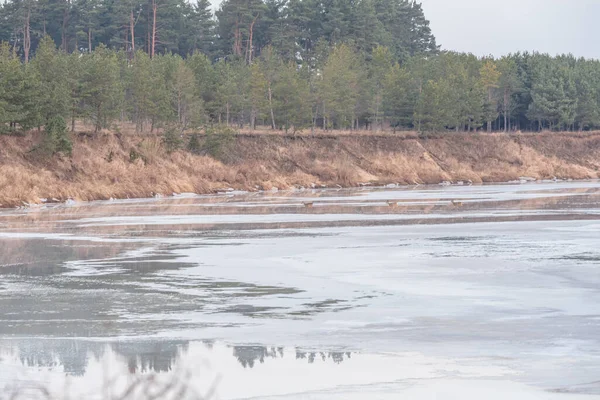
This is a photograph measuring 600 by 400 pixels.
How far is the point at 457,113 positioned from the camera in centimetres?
10988

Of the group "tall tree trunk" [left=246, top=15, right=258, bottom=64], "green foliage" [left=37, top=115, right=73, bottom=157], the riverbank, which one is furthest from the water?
"tall tree trunk" [left=246, top=15, right=258, bottom=64]

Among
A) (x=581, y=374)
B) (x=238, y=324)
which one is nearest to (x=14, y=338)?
(x=238, y=324)

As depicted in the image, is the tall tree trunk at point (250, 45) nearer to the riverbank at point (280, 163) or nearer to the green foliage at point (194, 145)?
the riverbank at point (280, 163)

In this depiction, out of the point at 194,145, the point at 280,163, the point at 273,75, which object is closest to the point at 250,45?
the point at 273,75

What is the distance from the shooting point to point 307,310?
1750 cm

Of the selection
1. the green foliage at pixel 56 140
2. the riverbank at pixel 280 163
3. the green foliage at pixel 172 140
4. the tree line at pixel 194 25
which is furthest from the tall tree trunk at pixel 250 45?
the green foliage at pixel 56 140

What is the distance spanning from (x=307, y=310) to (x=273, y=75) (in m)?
80.4

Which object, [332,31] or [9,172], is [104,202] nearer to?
[9,172]

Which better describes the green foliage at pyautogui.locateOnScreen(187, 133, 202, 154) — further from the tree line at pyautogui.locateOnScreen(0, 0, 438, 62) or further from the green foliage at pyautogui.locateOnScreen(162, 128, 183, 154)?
the tree line at pyautogui.locateOnScreen(0, 0, 438, 62)

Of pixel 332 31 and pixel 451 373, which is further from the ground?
pixel 332 31

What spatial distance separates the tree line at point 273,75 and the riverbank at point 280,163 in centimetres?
287

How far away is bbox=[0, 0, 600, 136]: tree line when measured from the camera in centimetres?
7119

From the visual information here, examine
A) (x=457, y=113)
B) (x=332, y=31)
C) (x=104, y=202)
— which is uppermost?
(x=332, y=31)

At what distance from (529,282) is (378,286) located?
10.8 ft
